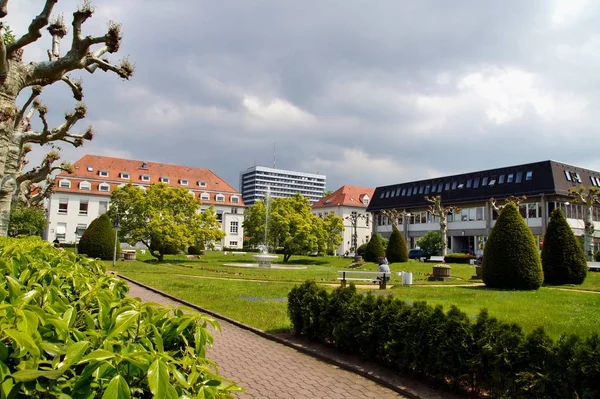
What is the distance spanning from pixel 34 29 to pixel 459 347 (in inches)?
433

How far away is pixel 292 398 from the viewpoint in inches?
228

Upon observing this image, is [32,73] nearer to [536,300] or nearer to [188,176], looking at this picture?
[536,300]

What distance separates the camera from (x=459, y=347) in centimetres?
591

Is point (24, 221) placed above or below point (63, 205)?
below

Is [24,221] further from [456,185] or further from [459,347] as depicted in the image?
[456,185]

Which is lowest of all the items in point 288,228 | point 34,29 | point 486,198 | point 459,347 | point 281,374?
point 281,374

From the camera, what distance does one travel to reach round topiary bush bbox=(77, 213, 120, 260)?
3350cm

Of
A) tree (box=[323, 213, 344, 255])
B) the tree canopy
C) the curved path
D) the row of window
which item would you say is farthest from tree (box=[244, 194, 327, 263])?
the curved path

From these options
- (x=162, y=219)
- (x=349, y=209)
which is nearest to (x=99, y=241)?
(x=162, y=219)

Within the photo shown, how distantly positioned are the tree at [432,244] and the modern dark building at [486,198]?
6.45 metres

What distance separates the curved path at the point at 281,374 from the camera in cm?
607

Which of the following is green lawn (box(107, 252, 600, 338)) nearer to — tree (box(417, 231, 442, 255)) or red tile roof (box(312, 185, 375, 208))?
tree (box(417, 231, 442, 255))

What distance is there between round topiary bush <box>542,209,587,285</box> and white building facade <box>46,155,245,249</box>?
5135 cm

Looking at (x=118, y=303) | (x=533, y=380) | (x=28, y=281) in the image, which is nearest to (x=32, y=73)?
(x=28, y=281)
